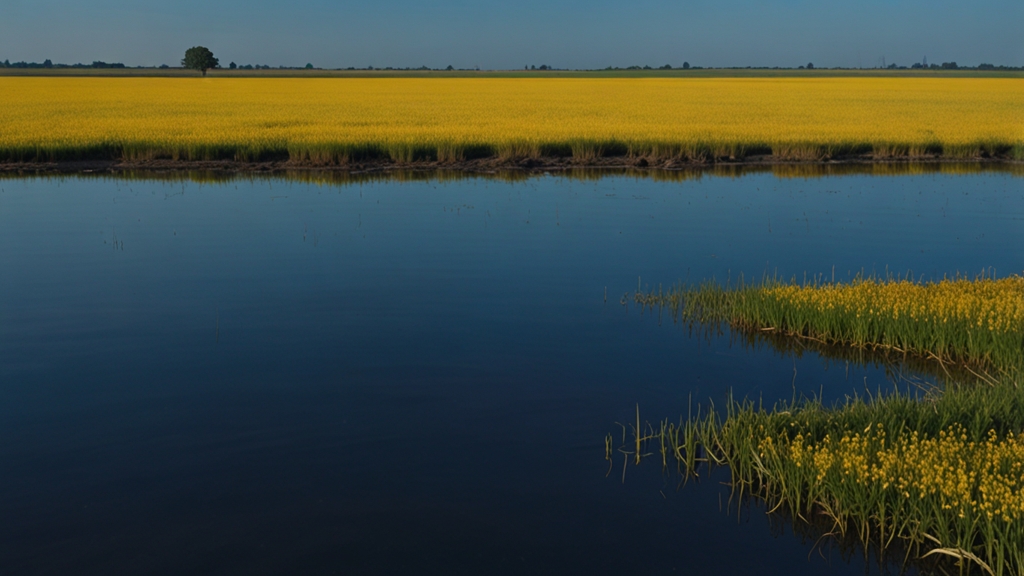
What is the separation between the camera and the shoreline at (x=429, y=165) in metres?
24.6

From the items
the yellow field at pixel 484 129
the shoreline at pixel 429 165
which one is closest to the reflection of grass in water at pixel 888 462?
the shoreline at pixel 429 165

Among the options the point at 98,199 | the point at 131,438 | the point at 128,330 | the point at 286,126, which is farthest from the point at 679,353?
the point at 286,126

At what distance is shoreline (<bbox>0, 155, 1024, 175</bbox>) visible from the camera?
24641 millimetres

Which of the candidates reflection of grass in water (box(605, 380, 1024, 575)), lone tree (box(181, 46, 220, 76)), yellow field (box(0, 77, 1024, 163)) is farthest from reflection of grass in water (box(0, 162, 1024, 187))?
lone tree (box(181, 46, 220, 76))

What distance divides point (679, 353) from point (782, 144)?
2093 cm

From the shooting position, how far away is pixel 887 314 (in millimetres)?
9438

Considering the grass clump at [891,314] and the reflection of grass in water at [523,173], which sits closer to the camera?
the grass clump at [891,314]

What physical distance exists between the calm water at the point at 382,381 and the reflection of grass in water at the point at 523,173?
5.65 meters

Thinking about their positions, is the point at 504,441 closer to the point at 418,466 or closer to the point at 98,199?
the point at 418,466

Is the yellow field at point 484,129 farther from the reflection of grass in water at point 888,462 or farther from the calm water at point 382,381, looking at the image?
the reflection of grass in water at point 888,462

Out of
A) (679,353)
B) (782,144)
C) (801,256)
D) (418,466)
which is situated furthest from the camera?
(782,144)

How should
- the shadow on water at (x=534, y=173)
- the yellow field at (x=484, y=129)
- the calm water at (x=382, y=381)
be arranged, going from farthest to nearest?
the yellow field at (x=484, y=129) < the shadow on water at (x=534, y=173) < the calm water at (x=382, y=381)

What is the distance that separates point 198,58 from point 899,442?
147484 mm

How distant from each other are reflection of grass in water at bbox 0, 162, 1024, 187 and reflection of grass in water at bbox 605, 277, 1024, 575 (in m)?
14.5
